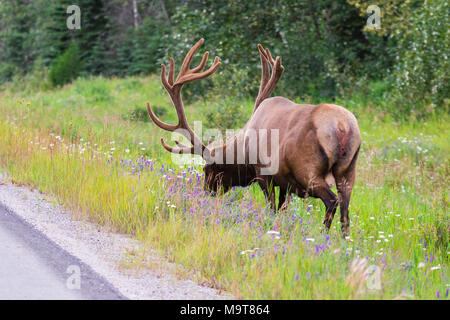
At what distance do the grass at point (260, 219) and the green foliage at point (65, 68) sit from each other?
1902cm

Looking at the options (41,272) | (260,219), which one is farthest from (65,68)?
(41,272)

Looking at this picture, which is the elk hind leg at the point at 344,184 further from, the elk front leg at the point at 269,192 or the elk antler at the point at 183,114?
the elk antler at the point at 183,114

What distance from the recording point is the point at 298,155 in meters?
5.38

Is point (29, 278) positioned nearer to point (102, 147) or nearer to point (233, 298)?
point (233, 298)

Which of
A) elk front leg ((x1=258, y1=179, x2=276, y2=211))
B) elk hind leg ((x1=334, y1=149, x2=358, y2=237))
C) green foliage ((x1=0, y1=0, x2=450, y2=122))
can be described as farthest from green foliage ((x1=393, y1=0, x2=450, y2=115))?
elk hind leg ((x1=334, y1=149, x2=358, y2=237))

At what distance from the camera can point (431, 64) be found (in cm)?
1263

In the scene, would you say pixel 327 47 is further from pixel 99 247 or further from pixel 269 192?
pixel 99 247

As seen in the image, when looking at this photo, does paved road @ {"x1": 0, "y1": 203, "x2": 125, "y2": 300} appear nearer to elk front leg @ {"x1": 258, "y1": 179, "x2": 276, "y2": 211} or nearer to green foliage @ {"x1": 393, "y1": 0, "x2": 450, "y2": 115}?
elk front leg @ {"x1": 258, "y1": 179, "x2": 276, "y2": 211}

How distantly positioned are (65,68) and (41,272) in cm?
2604

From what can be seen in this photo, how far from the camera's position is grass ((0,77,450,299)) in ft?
13.5

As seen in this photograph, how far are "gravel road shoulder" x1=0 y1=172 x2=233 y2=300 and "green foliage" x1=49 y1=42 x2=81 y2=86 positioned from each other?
75.4ft

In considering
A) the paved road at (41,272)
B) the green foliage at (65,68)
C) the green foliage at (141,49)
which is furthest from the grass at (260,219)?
the green foliage at (65,68)

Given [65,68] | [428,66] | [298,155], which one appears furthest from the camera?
[65,68]

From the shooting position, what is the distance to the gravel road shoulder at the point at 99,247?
4016 millimetres
